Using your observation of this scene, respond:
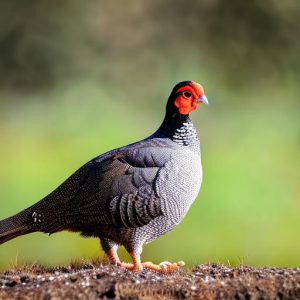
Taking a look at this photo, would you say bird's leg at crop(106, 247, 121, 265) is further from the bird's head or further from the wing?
the bird's head

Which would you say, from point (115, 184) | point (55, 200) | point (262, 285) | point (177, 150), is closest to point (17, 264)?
point (55, 200)

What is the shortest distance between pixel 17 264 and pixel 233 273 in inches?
62.7

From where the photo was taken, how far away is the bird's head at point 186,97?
21.1ft

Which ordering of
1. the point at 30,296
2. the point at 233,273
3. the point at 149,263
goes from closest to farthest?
1. the point at 30,296
2. the point at 233,273
3. the point at 149,263

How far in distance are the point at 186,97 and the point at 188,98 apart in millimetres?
17

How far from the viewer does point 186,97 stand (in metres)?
6.45

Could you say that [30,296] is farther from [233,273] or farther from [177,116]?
[177,116]

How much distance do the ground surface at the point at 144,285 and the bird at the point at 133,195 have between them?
0.38 meters

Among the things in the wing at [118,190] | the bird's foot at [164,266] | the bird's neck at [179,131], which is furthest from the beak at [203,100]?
the bird's foot at [164,266]

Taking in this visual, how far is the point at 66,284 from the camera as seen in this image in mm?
5285

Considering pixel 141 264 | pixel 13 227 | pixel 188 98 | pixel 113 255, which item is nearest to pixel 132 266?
pixel 141 264

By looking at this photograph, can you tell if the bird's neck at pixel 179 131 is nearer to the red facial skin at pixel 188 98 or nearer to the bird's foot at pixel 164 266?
the red facial skin at pixel 188 98

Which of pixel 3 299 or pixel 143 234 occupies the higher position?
pixel 143 234

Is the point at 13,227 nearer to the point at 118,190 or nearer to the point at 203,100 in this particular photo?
the point at 118,190
